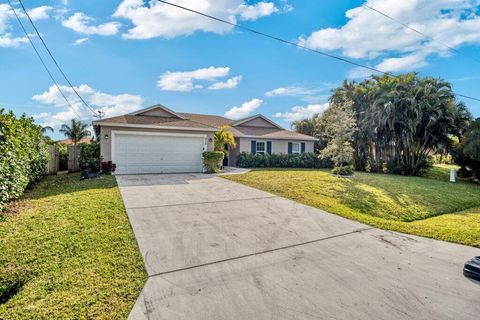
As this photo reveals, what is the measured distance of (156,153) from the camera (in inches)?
536

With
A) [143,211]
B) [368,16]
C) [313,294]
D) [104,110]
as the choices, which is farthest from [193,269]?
[104,110]

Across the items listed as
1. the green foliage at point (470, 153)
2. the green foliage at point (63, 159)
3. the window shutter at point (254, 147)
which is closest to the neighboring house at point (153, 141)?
the green foliage at point (63, 159)

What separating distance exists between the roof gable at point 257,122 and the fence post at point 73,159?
11.6 metres

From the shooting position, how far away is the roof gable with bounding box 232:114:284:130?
21.7 m

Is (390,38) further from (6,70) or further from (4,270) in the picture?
(6,70)

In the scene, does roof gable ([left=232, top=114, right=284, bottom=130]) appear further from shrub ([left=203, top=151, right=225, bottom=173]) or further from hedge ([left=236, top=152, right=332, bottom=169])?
shrub ([left=203, top=151, right=225, bottom=173])

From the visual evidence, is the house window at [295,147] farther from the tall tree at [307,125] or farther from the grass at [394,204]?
the grass at [394,204]

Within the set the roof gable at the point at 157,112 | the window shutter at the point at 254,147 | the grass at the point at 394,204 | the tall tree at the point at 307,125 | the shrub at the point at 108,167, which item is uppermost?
the tall tree at the point at 307,125

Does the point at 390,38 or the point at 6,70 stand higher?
the point at 390,38

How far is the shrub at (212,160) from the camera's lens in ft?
45.9

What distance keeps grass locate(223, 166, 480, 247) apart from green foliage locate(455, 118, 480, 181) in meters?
4.11

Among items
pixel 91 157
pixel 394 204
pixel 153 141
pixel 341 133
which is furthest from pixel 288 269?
pixel 91 157

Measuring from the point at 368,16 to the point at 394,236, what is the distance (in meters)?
7.87

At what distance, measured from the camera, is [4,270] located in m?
3.31
